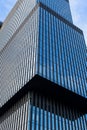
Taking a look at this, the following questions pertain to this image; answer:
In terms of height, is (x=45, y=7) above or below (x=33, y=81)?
above

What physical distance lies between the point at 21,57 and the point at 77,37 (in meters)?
25.0

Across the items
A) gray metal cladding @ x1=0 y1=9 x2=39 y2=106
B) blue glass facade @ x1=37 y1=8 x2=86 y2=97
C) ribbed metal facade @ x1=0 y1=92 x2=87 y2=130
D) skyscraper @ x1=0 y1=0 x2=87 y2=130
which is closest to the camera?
ribbed metal facade @ x1=0 y1=92 x2=87 y2=130

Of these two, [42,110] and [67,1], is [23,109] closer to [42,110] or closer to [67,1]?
[42,110]

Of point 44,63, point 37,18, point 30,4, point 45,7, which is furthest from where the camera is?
point 30,4

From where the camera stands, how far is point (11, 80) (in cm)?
7488

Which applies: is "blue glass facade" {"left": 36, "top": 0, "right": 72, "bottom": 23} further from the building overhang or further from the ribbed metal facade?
the ribbed metal facade

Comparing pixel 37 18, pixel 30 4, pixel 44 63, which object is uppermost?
pixel 30 4

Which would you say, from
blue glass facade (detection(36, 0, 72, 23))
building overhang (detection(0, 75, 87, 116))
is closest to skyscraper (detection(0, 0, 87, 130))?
building overhang (detection(0, 75, 87, 116))

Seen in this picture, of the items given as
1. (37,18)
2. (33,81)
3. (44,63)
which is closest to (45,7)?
(37,18)

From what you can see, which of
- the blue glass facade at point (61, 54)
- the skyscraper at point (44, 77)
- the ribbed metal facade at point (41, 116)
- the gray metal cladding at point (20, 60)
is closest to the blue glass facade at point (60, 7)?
the skyscraper at point (44, 77)

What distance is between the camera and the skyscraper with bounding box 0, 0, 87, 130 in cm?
6004

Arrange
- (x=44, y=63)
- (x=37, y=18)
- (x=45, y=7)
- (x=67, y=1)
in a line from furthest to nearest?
(x=67, y=1) → (x=45, y=7) → (x=37, y=18) → (x=44, y=63)

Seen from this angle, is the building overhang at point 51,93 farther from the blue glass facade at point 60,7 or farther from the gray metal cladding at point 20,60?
the blue glass facade at point 60,7

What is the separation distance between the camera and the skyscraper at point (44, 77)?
60.0 meters
